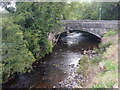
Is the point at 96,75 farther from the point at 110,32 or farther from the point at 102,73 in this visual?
the point at 110,32

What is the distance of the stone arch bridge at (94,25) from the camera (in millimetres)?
25000

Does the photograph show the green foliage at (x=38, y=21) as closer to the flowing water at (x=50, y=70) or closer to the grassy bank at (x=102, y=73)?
the flowing water at (x=50, y=70)

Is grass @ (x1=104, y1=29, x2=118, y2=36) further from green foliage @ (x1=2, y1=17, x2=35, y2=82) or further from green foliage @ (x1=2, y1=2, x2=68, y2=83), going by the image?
green foliage @ (x1=2, y1=17, x2=35, y2=82)

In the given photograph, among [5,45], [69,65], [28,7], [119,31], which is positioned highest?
[28,7]

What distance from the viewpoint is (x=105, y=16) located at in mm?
33500

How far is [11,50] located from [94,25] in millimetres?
14949

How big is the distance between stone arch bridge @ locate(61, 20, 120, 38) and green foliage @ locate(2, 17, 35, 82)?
437 inches

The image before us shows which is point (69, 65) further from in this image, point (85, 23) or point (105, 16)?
point (105, 16)

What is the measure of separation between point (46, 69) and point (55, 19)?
6.63 meters

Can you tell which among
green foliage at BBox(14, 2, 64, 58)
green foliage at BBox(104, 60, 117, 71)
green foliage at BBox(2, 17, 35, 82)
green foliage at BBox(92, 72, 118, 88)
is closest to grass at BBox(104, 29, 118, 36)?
green foliage at BBox(14, 2, 64, 58)

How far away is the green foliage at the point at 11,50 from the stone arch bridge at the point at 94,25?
11.1m

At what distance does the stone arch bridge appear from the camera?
2500 cm

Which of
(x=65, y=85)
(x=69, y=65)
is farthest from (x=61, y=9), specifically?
(x=65, y=85)

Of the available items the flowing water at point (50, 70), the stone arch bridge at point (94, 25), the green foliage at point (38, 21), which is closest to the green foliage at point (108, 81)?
the flowing water at point (50, 70)
